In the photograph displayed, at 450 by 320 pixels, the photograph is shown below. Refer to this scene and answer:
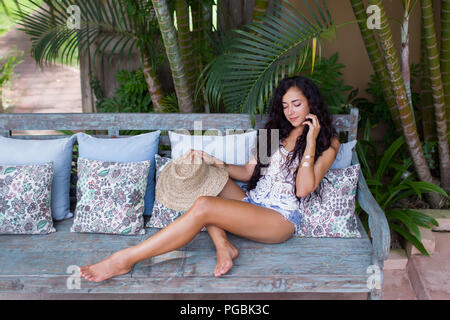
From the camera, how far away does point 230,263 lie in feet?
6.04

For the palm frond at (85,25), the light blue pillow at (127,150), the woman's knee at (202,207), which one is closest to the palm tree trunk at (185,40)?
the palm frond at (85,25)

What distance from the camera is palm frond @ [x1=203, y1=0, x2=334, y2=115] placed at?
219cm

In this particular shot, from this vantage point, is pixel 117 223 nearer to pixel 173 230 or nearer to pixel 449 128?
pixel 173 230

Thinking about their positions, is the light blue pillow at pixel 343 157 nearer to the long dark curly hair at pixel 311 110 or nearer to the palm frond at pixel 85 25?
the long dark curly hair at pixel 311 110

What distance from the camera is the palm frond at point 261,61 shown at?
2186mm

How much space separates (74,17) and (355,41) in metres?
2.21

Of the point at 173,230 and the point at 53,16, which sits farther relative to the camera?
the point at 53,16

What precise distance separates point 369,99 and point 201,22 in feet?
5.33

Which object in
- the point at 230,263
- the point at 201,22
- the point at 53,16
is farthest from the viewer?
the point at 201,22

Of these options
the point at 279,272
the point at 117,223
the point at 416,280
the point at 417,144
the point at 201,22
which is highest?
the point at 201,22

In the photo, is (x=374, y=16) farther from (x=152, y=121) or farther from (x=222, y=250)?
(x=222, y=250)

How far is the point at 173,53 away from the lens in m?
2.51

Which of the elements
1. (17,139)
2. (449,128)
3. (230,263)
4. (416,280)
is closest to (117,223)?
(230,263)

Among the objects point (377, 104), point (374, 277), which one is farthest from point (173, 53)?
point (377, 104)
